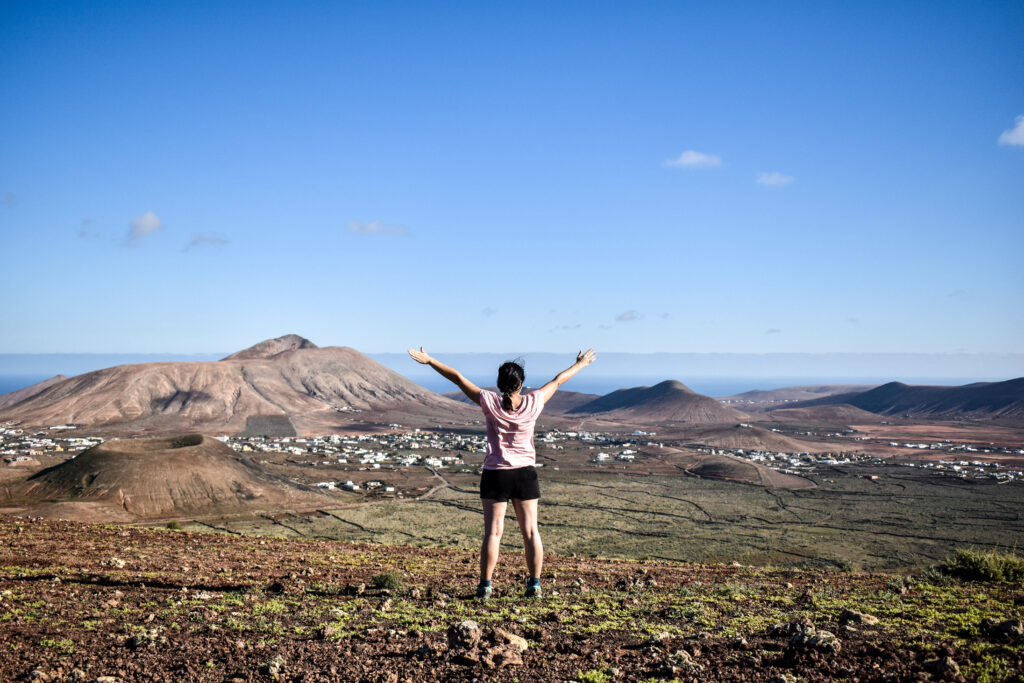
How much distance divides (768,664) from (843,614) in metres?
2.47

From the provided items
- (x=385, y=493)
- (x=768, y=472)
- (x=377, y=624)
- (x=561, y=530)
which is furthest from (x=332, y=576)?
Answer: (x=768, y=472)

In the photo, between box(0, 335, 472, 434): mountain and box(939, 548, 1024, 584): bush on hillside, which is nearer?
box(939, 548, 1024, 584): bush on hillside

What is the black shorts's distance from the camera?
682 cm

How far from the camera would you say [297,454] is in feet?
257

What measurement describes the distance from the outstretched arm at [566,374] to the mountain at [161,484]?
34.6 m

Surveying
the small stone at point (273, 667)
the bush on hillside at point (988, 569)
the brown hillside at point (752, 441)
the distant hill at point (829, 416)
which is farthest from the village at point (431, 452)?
the small stone at point (273, 667)

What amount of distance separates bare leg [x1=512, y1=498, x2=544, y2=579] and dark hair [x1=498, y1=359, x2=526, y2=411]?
1.07 m

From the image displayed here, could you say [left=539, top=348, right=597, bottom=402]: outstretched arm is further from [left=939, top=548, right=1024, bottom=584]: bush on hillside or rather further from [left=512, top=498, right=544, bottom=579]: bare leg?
[left=939, top=548, right=1024, bottom=584]: bush on hillside

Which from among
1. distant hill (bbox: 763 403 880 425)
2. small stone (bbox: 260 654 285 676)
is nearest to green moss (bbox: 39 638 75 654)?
small stone (bbox: 260 654 285 676)

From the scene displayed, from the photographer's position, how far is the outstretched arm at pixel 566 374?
7.10 meters

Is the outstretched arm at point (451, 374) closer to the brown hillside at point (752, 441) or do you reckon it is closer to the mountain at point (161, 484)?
the mountain at point (161, 484)

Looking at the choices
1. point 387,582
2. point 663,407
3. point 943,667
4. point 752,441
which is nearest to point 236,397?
point 752,441

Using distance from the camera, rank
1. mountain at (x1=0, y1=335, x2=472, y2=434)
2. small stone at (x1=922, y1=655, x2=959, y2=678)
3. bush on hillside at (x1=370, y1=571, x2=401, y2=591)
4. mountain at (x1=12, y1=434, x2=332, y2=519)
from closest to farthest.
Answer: small stone at (x1=922, y1=655, x2=959, y2=678) → bush on hillside at (x1=370, y1=571, x2=401, y2=591) → mountain at (x1=12, y1=434, x2=332, y2=519) → mountain at (x1=0, y1=335, x2=472, y2=434)

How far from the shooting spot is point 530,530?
23.5 ft
